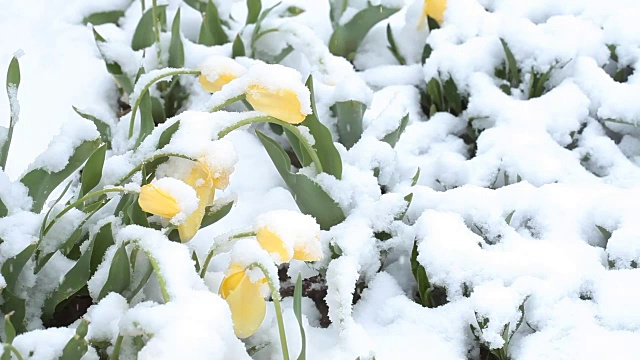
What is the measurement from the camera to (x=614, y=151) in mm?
1503

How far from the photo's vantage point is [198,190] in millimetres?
991

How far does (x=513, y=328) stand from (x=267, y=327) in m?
0.36

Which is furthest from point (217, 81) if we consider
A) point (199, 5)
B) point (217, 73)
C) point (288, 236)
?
point (199, 5)

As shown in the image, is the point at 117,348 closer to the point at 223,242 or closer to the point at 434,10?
the point at 223,242

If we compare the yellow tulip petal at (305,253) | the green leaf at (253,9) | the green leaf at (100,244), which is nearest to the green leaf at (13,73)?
the green leaf at (100,244)

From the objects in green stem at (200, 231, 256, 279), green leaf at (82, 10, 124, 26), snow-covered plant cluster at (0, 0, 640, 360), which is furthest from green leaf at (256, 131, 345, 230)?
green leaf at (82, 10, 124, 26)

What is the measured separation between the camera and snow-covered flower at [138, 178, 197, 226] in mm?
922

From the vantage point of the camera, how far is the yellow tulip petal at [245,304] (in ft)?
3.05

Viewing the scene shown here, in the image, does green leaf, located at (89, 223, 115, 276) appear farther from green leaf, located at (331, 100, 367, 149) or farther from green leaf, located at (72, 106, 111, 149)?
green leaf, located at (331, 100, 367, 149)

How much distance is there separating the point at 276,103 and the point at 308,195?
23 centimetres

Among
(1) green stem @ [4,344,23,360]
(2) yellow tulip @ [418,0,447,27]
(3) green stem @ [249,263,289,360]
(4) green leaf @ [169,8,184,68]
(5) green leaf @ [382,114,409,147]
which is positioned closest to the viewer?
(1) green stem @ [4,344,23,360]

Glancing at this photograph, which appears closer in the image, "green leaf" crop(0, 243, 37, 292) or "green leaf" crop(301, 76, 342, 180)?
"green leaf" crop(0, 243, 37, 292)

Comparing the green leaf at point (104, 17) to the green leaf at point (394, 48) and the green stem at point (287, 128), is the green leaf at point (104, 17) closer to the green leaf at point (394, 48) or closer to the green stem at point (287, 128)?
the green leaf at point (394, 48)

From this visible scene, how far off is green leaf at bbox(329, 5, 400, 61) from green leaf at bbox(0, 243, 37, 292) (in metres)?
0.96
